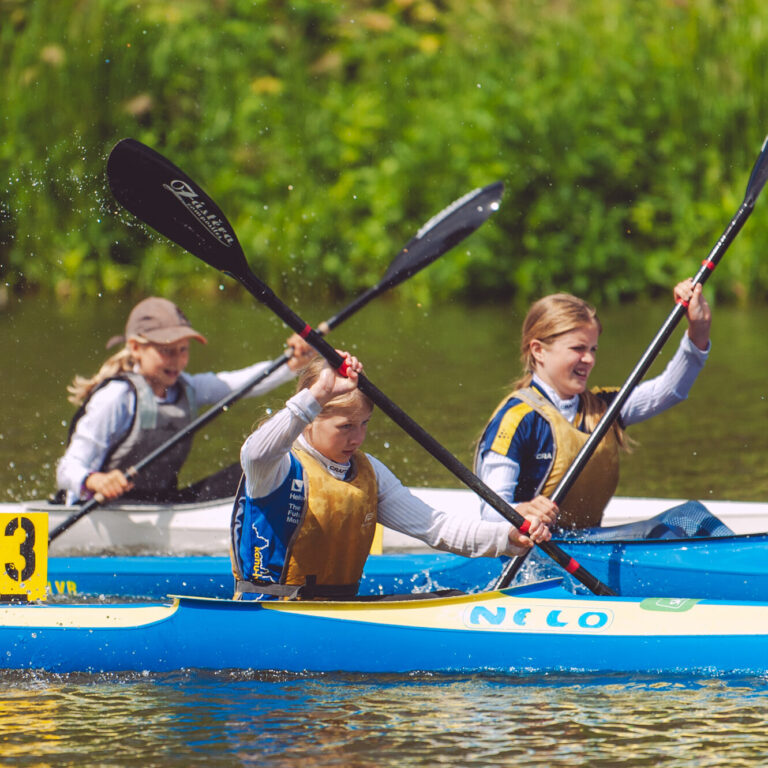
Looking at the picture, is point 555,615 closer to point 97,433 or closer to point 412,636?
point 412,636

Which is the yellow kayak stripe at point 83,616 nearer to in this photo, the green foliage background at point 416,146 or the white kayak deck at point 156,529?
the white kayak deck at point 156,529

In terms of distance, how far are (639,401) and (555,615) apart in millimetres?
1086

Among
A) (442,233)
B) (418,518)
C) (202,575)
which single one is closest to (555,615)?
(418,518)

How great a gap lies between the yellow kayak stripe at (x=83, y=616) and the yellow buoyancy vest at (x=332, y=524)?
14.8 inches

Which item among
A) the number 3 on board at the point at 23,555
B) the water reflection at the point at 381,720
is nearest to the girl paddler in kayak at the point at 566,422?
the water reflection at the point at 381,720

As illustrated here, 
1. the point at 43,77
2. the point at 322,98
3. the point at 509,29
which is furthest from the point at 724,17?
the point at 43,77

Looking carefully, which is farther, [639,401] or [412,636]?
[639,401]

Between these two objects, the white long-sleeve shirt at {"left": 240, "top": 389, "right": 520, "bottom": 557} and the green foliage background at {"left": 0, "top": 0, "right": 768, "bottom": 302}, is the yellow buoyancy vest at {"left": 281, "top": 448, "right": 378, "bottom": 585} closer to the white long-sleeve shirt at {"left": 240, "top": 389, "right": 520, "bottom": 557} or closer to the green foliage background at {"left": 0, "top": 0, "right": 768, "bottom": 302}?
the white long-sleeve shirt at {"left": 240, "top": 389, "right": 520, "bottom": 557}

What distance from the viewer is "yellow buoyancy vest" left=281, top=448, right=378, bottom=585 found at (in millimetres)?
3914

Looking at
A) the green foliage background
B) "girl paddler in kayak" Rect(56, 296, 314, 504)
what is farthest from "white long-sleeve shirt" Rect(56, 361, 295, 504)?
the green foliage background

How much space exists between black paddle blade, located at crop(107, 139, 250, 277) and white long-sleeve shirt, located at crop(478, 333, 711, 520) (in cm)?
97

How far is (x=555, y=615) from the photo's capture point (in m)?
3.99

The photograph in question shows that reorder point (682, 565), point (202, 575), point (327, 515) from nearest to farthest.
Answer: point (327, 515) → point (682, 565) → point (202, 575)

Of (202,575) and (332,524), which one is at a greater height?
(332,524)
